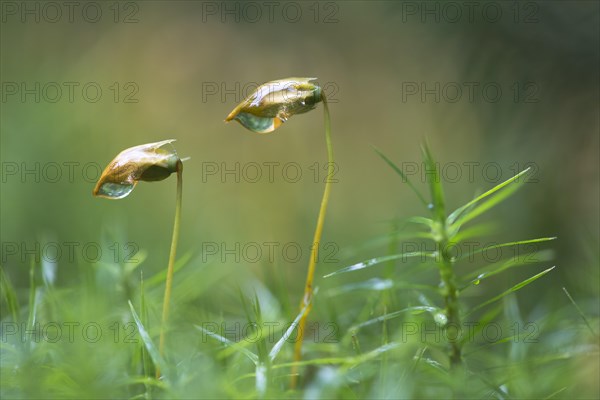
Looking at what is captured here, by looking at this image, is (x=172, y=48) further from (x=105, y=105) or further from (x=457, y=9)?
(x=457, y=9)

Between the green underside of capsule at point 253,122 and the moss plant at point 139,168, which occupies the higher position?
the green underside of capsule at point 253,122

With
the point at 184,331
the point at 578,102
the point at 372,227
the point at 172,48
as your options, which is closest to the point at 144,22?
the point at 172,48

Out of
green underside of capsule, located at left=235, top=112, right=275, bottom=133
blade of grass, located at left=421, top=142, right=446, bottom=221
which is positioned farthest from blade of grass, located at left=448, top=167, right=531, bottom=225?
green underside of capsule, located at left=235, top=112, right=275, bottom=133

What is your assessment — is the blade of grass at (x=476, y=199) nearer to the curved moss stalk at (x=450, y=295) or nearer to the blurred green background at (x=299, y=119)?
the curved moss stalk at (x=450, y=295)

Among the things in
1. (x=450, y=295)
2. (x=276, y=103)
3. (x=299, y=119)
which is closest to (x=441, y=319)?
(x=450, y=295)

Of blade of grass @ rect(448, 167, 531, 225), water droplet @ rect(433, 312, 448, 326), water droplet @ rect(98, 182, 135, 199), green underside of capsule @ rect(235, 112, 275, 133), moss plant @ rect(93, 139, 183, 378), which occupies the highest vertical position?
green underside of capsule @ rect(235, 112, 275, 133)

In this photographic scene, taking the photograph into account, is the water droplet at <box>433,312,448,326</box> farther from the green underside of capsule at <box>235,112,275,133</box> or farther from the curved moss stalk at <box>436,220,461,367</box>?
the green underside of capsule at <box>235,112,275,133</box>

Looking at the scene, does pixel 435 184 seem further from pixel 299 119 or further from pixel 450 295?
pixel 299 119

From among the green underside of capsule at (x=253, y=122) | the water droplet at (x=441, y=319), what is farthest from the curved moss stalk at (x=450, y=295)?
the green underside of capsule at (x=253, y=122)

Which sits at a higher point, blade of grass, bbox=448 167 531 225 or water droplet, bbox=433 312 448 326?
blade of grass, bbox=448 167 531 225
